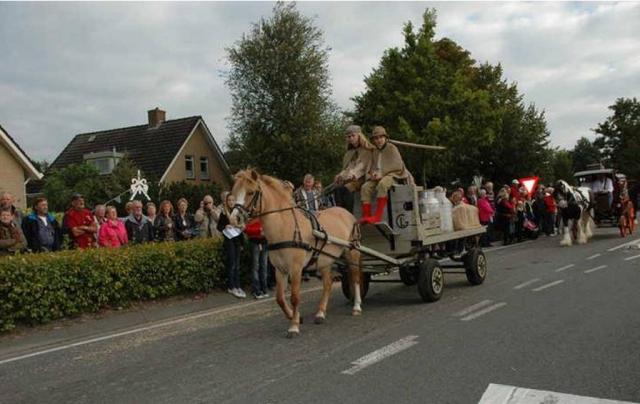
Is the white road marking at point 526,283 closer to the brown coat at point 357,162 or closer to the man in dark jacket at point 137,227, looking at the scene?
the brown coat at point 357,162

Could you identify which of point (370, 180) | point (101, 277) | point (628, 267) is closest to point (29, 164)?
point (101, 277)

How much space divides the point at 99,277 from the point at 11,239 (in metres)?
1.57

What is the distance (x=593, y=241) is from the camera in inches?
698

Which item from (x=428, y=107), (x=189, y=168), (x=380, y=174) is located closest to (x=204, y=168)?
(x=189, y=168)

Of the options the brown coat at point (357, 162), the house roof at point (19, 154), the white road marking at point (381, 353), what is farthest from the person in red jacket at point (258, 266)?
the house roof at point (19, 154)

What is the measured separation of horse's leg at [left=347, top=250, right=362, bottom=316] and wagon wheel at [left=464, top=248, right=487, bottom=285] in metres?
2.56

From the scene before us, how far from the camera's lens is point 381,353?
5.97m

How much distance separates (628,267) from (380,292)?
5.28 meters

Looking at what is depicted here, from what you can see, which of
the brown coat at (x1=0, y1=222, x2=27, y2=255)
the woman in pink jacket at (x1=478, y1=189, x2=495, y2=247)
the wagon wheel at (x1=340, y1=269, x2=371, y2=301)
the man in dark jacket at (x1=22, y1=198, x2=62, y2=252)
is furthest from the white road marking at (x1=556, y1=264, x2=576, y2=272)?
the brown coat at (x1=0, y1=222, x2=27, y2=255)

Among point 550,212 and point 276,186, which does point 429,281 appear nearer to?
point 276,186

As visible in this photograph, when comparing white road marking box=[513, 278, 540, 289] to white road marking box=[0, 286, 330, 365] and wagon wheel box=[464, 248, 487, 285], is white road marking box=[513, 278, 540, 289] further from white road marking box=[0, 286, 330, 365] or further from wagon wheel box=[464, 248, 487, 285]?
white road marking box=[0, 286, 330, 365]

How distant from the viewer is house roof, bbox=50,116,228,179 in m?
38.5

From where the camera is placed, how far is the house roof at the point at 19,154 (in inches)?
1001

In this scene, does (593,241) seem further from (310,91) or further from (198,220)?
(310,91)
